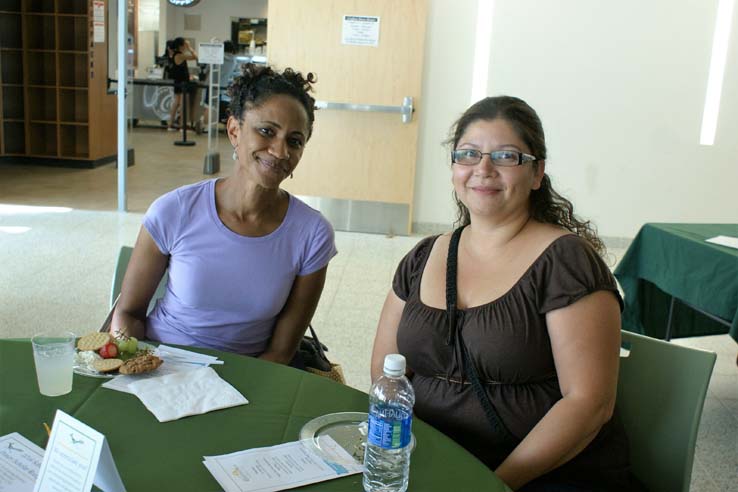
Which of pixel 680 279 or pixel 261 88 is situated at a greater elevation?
pixel 261 88

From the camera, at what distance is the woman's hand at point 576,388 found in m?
1.42

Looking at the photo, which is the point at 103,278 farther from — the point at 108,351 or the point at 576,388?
the point at 576,388

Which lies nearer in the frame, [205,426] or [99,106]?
[205,426]

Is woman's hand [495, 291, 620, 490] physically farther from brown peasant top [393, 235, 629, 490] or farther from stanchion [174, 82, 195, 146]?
stanchion [174, 82, 195, 146]

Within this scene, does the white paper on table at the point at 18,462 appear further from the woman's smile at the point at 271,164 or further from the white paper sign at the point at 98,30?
the white paper sign at the point at 98,30

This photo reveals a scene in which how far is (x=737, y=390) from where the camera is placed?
3.23 metres

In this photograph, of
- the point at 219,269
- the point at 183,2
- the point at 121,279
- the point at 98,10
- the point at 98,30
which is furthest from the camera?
the point at 183,2

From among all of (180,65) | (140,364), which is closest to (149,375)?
(140,364)

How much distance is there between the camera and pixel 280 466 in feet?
3.66

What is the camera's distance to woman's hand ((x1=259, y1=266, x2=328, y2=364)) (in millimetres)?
1919

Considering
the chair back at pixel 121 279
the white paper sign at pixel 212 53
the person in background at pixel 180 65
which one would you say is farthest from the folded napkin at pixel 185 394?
the person in background at pixel 180 65

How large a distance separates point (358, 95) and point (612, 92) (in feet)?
6.55

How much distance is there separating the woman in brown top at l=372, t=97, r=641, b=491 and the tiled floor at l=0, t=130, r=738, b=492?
0.29 m

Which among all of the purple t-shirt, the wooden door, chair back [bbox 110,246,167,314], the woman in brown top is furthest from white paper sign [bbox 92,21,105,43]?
the woman in brown top
